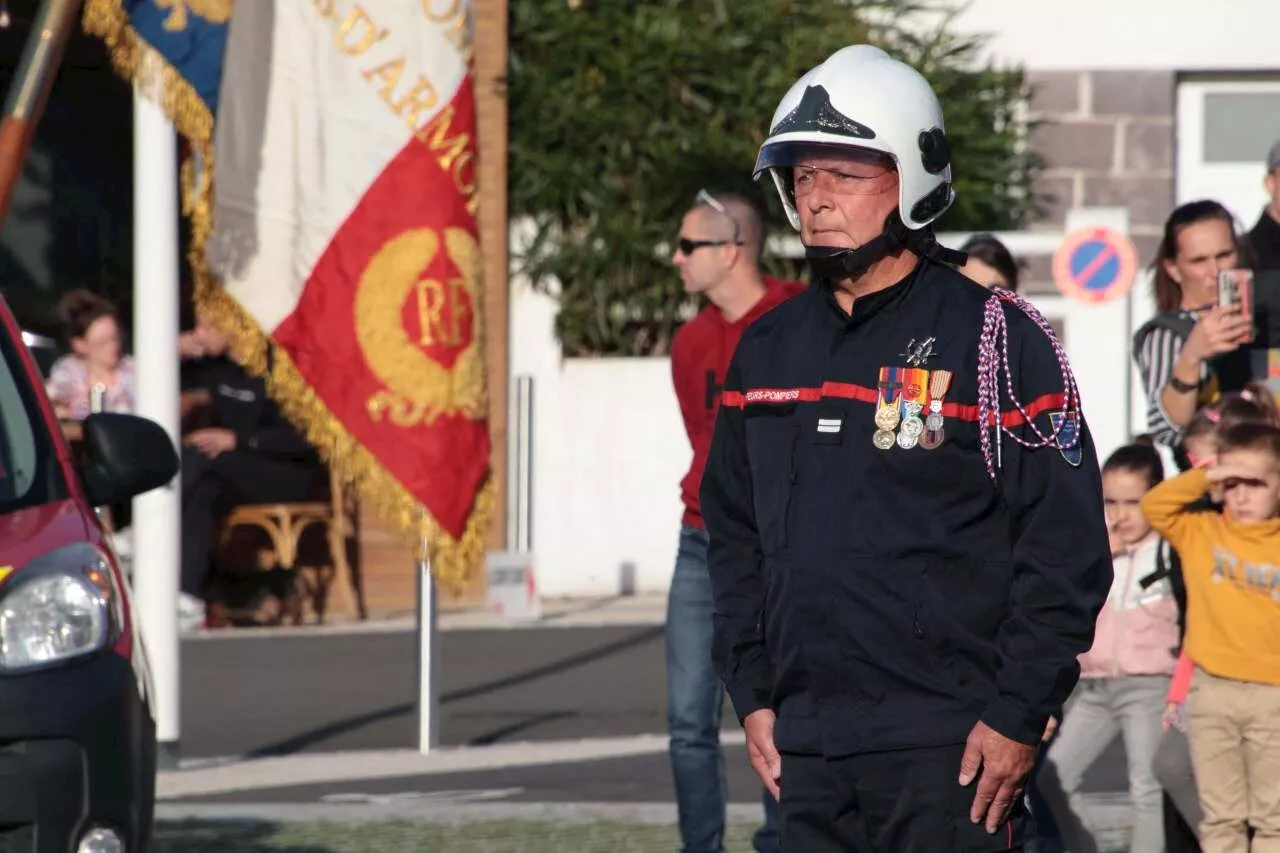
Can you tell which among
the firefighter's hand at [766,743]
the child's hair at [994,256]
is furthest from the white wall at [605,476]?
the firefighter's hand at [766,743]

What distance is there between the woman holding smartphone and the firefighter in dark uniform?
109 inches

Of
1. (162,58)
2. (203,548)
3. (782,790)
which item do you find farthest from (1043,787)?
(203,548)

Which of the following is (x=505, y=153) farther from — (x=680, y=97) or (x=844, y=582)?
(x=844, y=582)

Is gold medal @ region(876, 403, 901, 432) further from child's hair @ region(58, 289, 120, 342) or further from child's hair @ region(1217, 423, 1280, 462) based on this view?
child's hair @ region(58, 289, 120, 342)

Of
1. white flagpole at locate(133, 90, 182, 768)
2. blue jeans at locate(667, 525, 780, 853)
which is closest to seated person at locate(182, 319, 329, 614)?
white flagpole at locate(133, 90, 182, 768)

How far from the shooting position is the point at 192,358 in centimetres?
1456

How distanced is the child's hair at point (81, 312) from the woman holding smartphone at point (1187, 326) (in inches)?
318

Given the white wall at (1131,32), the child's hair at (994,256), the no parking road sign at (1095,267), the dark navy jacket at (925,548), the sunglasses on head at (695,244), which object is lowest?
the dark navy jacket at (925,548)

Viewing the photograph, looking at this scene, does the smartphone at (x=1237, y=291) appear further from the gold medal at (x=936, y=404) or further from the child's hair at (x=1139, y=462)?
the gold medal at (x=936, y=404)

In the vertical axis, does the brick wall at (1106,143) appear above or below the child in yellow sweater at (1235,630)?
above

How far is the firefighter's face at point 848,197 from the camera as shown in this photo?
4141mm

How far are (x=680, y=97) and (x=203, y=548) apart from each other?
4054mm

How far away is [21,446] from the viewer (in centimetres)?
600

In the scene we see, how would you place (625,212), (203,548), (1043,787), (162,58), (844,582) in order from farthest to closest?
(625,212)
(203,548)
(162,58)
(1043,787)
(844,582)
